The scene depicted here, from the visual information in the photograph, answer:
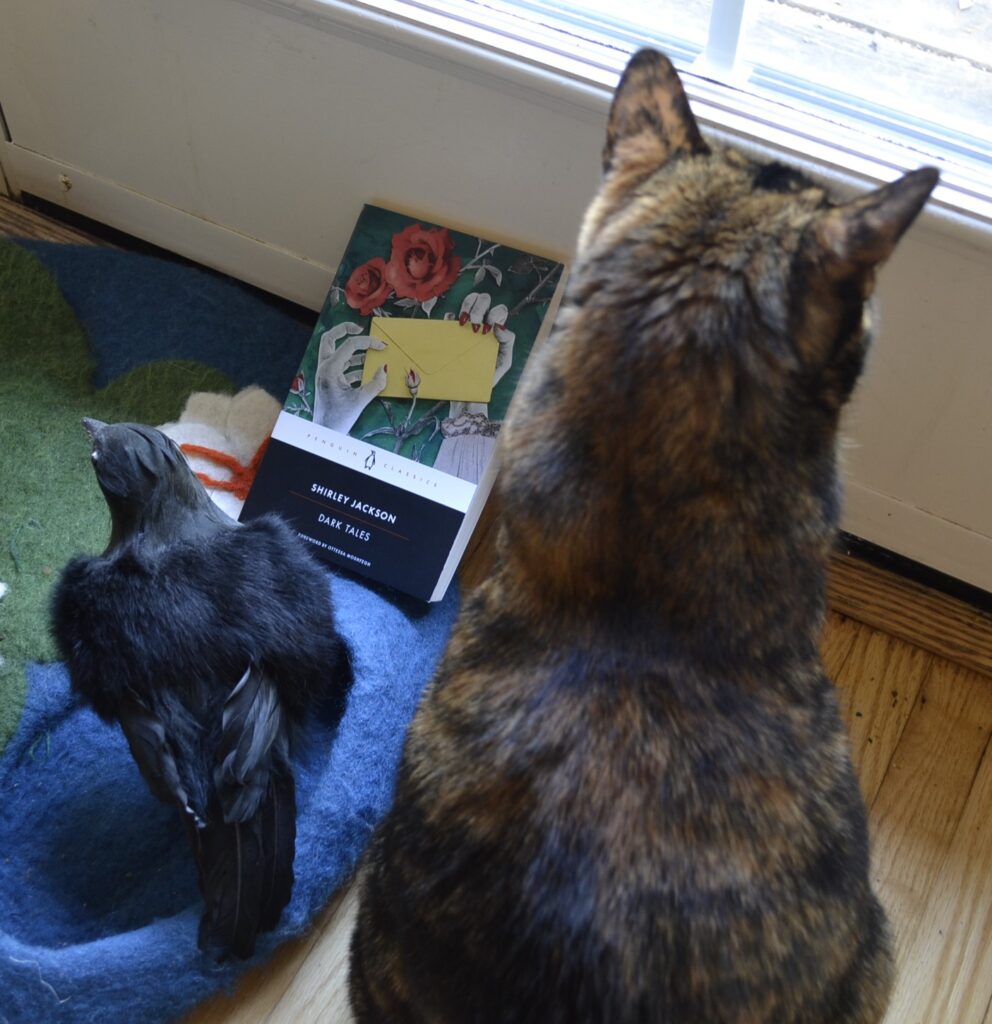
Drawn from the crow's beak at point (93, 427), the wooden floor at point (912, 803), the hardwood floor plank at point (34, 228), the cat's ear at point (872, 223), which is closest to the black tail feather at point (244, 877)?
the wooden floor at point (912, 803)

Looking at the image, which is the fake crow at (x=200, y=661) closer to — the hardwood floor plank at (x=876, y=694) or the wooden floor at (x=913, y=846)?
the wooden floor at (x=913, y=846)

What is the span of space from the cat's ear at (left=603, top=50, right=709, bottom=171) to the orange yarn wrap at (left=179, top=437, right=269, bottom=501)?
691 millimetres

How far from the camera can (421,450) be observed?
4.27 feet

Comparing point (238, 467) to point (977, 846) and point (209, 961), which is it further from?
point (977, 846)

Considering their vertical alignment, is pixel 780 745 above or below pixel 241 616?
above

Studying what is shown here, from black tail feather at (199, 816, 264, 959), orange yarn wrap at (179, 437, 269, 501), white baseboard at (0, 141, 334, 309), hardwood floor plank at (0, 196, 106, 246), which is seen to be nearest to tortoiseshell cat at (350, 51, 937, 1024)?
black tail feather at (199, 816, 264, 959)

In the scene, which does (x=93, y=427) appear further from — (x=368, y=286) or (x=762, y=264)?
(x=762, y=264)

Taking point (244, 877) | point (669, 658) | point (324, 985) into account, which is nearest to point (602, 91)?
point (669, 658)

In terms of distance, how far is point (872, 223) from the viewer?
2.14 ft

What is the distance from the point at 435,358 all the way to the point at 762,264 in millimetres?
663

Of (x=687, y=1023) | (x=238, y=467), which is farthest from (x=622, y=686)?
(x=238, y=467)

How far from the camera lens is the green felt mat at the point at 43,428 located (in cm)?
128

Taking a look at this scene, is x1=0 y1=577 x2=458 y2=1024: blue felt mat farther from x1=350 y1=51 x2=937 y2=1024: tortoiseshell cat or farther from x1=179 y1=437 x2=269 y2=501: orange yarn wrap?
x1=350 y1=51 x2=937 y2=1024: tortoiseshell cat

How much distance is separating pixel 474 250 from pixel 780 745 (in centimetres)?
74
